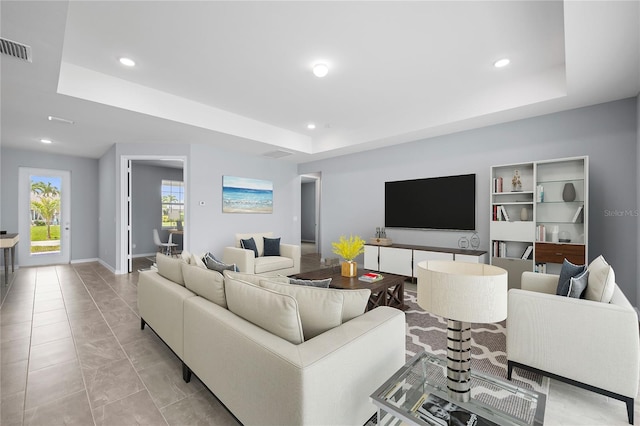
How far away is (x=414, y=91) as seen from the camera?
388 centimetres

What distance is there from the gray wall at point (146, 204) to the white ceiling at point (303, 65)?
8.39 feet

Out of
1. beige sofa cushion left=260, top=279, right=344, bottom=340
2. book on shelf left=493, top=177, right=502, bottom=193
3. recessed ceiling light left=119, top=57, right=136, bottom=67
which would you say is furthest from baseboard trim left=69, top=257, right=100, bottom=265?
book on shelf left=493, top=177, right=502, bottom=193

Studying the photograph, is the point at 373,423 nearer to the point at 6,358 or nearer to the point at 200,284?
the point at 200,284

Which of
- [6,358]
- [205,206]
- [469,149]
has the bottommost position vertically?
[6,358]

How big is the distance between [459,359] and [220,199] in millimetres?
5444

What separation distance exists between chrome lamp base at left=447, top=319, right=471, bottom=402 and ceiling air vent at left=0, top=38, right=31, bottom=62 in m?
3.66

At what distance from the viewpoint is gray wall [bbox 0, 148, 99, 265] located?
6043 mm

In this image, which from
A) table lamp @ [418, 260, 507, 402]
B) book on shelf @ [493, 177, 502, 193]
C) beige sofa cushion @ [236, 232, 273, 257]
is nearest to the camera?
table lamp @ [418, 260, 507, 402]

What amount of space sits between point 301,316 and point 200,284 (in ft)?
3.00

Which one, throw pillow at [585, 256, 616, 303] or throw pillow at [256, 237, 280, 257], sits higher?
throw pillow at [585, 256, 616, 303]

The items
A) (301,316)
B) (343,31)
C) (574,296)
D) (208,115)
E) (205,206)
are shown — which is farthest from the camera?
(205,206)

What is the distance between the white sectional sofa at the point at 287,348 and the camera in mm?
1239

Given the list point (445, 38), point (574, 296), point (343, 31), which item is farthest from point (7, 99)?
point (574, 296)

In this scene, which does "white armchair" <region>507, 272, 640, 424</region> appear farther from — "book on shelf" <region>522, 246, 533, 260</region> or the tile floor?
"book on shelf" <region>522, 246, 533, 260</region>
